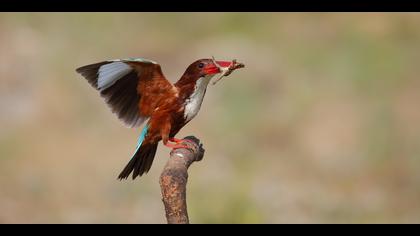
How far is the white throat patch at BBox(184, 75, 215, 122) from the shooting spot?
4.32 meters

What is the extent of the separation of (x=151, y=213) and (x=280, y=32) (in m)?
3.03

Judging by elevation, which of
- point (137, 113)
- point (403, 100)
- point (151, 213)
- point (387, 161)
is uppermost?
point (403, 100)

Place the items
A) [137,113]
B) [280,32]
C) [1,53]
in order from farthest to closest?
[280,32]
[1,53]
[137,113]

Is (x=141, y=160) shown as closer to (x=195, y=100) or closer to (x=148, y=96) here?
(x=148, y=96)

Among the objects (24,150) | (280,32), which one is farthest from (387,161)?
(24,150)

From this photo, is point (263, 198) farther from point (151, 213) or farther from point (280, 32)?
point (280, 32)

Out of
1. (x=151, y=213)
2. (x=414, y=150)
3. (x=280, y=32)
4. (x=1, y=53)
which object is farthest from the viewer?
(x=280, y=32)

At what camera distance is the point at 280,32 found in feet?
34.7

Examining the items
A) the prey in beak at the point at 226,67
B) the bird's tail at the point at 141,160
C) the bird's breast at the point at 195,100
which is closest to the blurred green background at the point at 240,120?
the bird's tail at the point at 141,160

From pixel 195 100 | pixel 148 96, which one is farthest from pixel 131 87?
pixel 195 100

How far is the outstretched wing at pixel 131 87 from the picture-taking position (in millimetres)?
4336

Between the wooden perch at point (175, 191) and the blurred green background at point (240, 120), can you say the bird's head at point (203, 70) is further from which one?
the blurred green background at point (240, 120)

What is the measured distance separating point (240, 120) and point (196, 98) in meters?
5.25

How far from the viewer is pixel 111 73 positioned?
4324 mm
